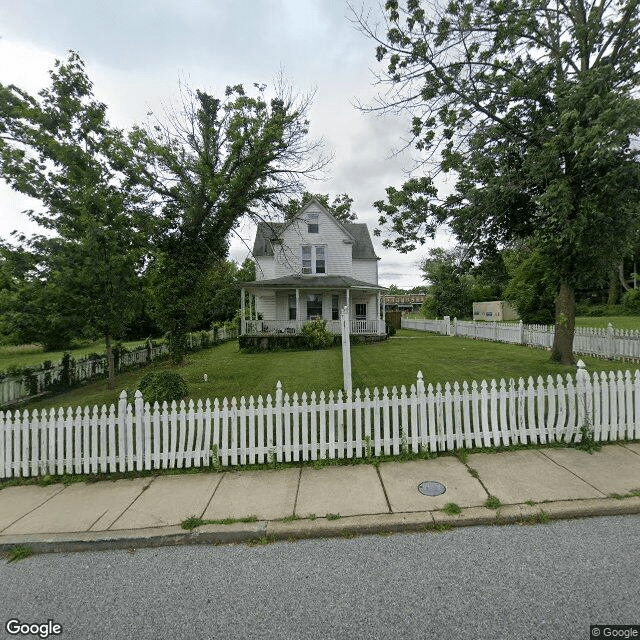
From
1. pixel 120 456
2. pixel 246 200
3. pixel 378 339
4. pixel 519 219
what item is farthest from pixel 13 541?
pixel 378 339

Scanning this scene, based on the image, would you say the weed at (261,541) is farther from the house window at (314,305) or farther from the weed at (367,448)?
the house window at (314,305)

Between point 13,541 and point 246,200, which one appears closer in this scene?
point 13,541

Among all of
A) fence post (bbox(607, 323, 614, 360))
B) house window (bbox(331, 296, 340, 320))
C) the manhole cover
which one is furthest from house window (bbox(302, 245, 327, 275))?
the manhole cover

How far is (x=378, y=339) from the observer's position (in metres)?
19.2

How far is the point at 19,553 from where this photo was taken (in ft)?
10.2

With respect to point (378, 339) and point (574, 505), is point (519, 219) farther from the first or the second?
point (378, 339)

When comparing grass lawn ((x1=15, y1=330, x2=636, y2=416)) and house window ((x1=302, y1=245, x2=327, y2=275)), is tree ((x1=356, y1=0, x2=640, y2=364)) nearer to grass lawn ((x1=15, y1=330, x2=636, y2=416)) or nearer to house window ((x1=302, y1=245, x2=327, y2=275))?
grass lawn ((x1=15, y1=330, x2=636, y2=416))

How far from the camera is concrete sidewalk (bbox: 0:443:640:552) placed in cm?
323

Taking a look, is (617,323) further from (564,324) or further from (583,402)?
(583,402)

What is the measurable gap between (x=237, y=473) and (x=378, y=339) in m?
15.6

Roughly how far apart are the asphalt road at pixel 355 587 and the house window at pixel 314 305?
56.2ft

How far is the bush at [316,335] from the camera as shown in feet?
54.4

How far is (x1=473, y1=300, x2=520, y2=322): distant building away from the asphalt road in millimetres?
37662

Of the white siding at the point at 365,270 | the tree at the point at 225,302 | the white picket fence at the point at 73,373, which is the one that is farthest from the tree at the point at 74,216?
the tree at the point at 225,302
